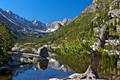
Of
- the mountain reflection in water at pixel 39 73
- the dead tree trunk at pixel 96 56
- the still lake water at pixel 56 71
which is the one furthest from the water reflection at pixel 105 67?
the mountain reflection in water at pixel 39 73

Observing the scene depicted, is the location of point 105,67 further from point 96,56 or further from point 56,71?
point 96,56

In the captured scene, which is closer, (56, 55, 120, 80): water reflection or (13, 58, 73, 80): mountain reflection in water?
(56, 55, 120, 80): water reflection

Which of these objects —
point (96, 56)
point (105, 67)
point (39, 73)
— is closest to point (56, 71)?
point (39, 73)

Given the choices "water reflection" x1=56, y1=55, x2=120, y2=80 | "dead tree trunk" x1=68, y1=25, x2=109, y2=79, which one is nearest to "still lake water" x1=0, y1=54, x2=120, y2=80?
"water reflection" x1=56, y1=55, x2=120, y2=80

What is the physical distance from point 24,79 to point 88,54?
626 inches

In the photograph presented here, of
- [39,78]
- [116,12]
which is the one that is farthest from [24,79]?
[116,12]

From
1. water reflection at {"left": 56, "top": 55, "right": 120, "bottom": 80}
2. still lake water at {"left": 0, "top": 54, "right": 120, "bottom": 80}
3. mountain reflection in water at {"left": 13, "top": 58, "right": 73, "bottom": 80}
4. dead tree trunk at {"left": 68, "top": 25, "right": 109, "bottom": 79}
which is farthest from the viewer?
mountain reflection in water at {"left": 13, "top": 58, "right": 73, "bottom": 80}

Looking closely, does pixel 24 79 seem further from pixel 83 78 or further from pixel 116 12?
pixel 116 12

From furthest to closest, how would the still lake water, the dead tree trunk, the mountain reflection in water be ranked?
1. the mountain reflection in water
2. the still lake water
3. the dead tree trunk

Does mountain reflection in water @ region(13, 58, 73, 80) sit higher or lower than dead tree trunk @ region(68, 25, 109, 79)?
lower

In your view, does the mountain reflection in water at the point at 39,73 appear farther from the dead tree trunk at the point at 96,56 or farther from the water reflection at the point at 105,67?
the dead tree trunk at the point at 96,56

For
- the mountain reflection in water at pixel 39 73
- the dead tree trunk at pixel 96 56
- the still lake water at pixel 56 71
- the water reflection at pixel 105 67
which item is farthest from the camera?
the mountain reflection in water at pixel 39 73

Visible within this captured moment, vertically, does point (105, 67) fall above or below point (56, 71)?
above

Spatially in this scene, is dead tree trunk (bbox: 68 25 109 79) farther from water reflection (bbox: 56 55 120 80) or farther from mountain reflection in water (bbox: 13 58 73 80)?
mountain reflection in water (bbox: 13 58 73 80)
